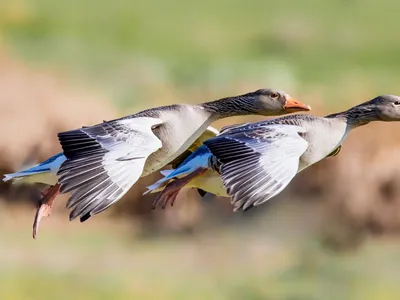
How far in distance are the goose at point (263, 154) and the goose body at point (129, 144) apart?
0.16 metres

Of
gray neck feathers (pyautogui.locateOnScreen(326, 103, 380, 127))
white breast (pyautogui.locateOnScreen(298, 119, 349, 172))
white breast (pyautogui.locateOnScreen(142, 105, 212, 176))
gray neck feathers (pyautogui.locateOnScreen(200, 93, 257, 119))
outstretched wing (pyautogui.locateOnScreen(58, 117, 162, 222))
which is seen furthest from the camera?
gray neck feathers (pyautogui.locateOnScreen(200, 93, 257, 119))

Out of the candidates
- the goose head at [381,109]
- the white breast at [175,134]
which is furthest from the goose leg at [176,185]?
the goose head at [381,109]

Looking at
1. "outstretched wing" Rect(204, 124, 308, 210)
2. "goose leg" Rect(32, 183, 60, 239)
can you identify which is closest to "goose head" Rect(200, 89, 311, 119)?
"outstretched wing" Rect(204, 124, 308, 210)

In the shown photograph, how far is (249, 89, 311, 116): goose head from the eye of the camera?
639cm

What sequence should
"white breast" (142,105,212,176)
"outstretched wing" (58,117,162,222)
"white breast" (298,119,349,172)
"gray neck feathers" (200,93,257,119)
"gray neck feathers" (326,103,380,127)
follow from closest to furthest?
"outstretched wing" (58,117,162,222)
"white breast" (298,119,349,172)
"white breast" (142,105,212,176)
"gray neck feathers" (326,103,380,127)
"gray neck feathers" (200,93,257,119)

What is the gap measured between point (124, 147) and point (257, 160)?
610mm

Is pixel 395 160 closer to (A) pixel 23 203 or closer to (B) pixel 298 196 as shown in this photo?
(B) pixel 298 196

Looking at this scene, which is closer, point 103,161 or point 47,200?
point 103,161

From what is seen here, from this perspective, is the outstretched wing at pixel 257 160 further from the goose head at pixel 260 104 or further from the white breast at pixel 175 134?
the goose head at pixel 260 104

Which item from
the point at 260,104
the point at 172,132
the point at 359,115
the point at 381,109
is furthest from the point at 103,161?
the point at 381,109

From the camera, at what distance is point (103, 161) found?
5.46 m

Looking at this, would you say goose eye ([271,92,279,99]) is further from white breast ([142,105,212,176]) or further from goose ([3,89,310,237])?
white breast ([142,105,212,176])

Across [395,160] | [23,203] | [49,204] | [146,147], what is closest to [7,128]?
[23,203]

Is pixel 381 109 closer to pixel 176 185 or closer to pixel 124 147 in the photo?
pixel 176 185
